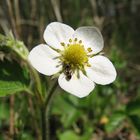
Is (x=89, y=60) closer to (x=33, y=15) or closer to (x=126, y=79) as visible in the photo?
(x=33, y=15)

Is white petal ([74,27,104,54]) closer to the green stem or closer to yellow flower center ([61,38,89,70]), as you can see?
yellow flower center ([61,38,89,70])

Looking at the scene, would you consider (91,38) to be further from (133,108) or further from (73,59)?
(133,108)

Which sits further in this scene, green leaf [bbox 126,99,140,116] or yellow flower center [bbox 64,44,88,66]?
A: green leaf [bbox 126,99,140,116]

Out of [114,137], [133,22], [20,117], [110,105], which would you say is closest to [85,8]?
[133,22]

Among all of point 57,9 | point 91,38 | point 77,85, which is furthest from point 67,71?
point 57,9

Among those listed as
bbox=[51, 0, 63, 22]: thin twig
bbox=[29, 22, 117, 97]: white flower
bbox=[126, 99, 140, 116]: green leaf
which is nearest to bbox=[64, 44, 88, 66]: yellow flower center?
bbox=[29, 22, 117, 97]: white flower

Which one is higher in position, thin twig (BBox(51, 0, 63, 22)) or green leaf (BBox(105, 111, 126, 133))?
thin twig (BBox(51, 0, 63, 22))

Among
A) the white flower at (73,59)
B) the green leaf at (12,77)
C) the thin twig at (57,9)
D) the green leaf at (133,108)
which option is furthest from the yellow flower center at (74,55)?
the thin twig at (57,9)

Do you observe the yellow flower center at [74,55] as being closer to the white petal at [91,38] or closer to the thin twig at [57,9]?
the white petal at [91,38]
